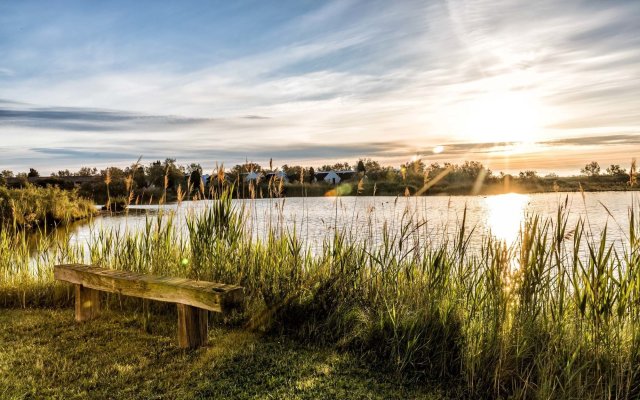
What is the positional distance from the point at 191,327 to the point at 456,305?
2368 millimetres

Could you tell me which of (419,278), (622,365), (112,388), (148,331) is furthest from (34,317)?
(622,365)

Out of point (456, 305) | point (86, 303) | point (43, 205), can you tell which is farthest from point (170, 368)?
point (43, 205)

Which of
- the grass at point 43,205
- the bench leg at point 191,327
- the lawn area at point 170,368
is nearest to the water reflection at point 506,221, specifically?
the lawn area at point 170,368

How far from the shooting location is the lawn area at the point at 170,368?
11.3ft

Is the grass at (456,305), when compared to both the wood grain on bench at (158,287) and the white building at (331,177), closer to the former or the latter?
the wood grain on bench at (158,287)

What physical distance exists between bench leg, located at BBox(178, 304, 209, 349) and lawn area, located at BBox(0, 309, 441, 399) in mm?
95

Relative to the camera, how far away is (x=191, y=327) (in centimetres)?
416

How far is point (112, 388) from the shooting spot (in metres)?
3.55

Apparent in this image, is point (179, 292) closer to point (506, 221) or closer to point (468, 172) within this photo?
point (506, 221)

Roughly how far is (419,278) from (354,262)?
2.30 ft

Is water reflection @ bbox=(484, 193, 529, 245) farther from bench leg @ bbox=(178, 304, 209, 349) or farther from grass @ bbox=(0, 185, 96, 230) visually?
grass @ bbox=(0, 185, 96, 230)

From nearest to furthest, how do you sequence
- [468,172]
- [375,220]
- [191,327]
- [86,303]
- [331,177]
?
[191,327]
[86,303]
[375,220]
[468,172]
[331,177]

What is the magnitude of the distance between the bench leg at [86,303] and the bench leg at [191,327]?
4.98 ft

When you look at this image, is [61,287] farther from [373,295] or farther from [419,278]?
[419,278]
